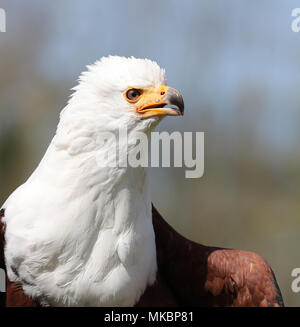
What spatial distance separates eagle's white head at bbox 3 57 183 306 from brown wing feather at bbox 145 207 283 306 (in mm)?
520

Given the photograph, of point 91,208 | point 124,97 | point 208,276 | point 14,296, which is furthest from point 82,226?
point 208,276

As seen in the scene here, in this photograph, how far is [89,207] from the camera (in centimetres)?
404

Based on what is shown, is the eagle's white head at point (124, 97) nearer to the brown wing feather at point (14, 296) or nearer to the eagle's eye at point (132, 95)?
the eagle's eye at point (132, 95)

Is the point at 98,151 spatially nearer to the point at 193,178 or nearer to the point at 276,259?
the point at 193,178

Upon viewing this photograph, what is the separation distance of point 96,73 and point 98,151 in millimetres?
594

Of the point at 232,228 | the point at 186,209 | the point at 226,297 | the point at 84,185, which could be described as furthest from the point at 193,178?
the point at 84,185

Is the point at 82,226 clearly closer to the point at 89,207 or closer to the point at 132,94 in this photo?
the point at 89,207

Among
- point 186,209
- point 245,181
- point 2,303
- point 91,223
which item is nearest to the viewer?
point 91,223

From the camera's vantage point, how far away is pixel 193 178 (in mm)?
10797

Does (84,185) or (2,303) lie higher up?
(84,185)

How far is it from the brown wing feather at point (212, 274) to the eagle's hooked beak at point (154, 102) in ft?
3.41

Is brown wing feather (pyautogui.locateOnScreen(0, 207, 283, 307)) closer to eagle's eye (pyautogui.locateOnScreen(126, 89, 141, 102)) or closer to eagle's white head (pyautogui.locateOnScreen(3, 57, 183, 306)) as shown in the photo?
eagle's white head (pyautogui.locateOnScreen(3, 57, 183, 306))

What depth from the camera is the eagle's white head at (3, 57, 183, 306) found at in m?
4.00

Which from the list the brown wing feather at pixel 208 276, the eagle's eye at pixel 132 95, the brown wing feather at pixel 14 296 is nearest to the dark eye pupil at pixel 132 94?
the eagle's eye at pixel 132 95
